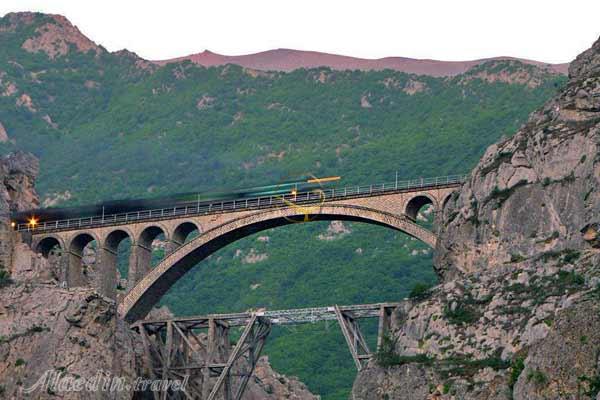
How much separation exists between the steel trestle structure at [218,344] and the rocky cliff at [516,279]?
908 cm

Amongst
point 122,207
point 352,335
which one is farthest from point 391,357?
point 122,207

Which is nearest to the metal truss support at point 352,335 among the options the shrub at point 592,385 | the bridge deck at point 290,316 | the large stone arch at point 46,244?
the bridge deck at point 290,316

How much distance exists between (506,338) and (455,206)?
17377mm

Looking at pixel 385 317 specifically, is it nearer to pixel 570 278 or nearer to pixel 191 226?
pixel 570 278

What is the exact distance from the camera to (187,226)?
13588 cm

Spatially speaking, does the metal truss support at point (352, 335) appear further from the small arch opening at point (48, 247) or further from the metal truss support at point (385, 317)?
the small arch opening at point (48, 247)

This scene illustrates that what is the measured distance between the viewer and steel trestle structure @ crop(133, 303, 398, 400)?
122 m

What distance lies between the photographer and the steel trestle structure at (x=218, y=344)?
122 metres

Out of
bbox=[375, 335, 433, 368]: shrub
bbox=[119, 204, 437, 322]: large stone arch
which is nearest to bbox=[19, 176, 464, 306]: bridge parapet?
bbox=[119, 204, 437, 322]: large stone arch

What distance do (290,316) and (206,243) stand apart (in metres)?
12.4

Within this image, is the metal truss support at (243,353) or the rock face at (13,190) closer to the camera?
the metal truss support at (243,353)

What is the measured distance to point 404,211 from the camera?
12369cm

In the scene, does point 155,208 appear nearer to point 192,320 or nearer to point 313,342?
point 192,320

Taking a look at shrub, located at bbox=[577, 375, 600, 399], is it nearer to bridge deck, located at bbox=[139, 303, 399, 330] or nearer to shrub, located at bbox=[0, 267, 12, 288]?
bridge deck, located at bbox=[139, 303, 399, 330]
